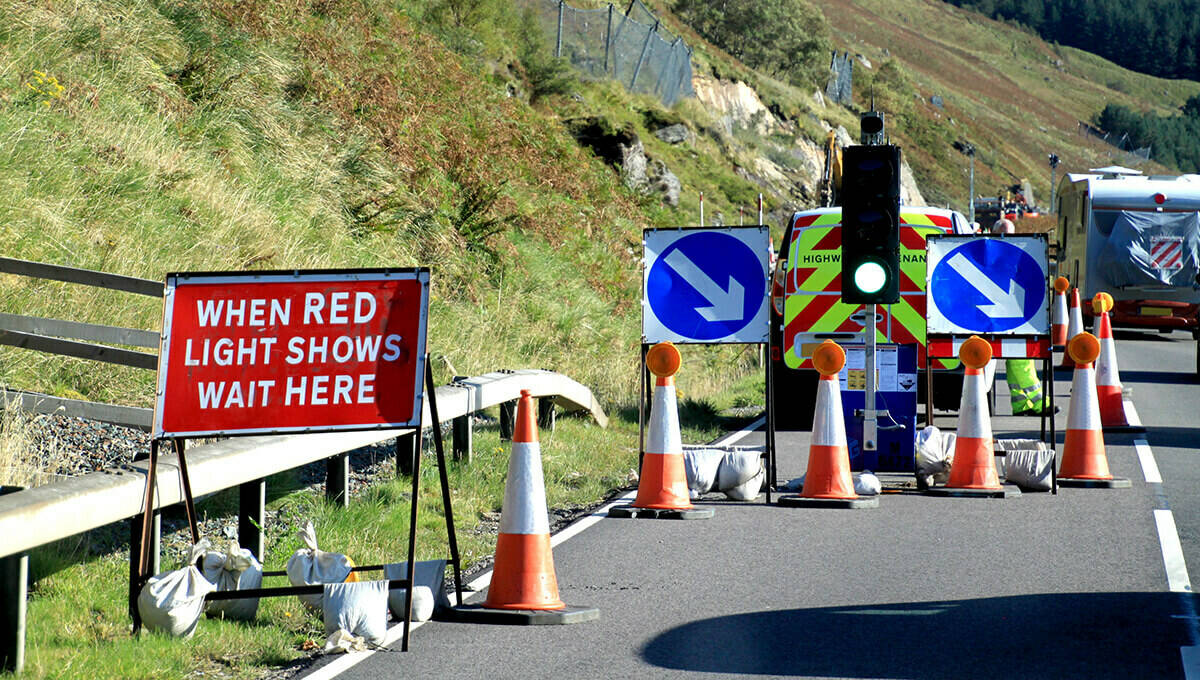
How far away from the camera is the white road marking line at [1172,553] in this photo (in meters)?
7.64

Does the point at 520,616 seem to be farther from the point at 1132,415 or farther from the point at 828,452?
the point at 1132,415

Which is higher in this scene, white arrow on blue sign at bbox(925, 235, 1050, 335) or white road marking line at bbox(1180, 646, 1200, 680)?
white arrow on blue sign at bbox(925, 235, 1050, 335)

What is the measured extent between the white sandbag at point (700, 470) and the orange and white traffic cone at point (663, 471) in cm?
53

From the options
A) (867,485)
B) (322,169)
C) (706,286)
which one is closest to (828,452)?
(867,485)

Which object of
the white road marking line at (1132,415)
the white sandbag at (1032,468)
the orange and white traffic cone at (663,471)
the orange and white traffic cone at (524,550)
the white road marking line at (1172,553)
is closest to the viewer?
the orange and white traffic cone at (524,550)

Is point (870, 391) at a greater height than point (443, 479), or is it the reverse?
point (870, 391)

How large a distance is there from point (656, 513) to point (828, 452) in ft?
4.31

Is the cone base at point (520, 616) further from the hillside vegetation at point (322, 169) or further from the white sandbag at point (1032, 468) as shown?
the white sandbag at point (1032, 468)

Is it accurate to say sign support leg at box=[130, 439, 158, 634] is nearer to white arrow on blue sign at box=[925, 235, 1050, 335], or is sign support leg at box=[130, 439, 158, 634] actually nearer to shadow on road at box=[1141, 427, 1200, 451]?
white arrow on blue sign at box=[925, 235, 1050, 335]

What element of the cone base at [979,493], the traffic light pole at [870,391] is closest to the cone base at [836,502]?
the cone base at [979,493]

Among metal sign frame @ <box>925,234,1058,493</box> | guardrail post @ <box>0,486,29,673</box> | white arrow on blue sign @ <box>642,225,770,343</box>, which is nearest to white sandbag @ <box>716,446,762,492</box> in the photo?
white arrow on blue sign @ <box>642,225,770,343</box>

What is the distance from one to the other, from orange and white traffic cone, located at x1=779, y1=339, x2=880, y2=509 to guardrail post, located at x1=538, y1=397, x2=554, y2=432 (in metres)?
3.39

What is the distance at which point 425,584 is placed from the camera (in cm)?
688

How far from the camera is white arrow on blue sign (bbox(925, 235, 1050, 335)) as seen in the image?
502 inches
